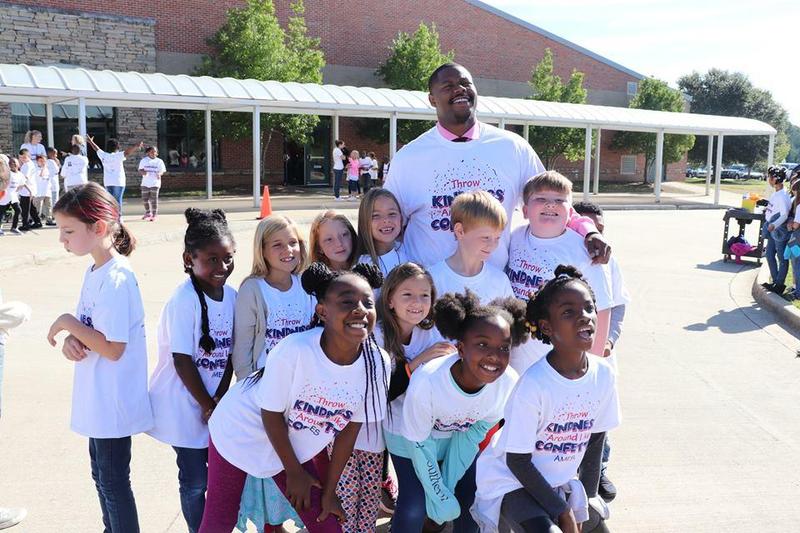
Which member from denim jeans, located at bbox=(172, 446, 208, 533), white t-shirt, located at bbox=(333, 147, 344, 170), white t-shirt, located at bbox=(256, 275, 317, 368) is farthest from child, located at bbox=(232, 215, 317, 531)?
white t-shirt, located at bbox=(333, 147, 344, 170)

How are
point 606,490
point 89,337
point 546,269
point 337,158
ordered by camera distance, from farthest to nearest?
point 337,158, point 606,490, point 546,269, point 89,337

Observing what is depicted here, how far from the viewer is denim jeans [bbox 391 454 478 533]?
3020mm

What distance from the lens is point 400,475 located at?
312 centimetres

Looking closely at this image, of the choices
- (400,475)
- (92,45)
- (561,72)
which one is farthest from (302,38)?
(400,475)

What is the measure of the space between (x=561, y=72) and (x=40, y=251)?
33769 mm

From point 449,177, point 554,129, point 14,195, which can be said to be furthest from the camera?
point 554,129

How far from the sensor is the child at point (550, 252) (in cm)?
348

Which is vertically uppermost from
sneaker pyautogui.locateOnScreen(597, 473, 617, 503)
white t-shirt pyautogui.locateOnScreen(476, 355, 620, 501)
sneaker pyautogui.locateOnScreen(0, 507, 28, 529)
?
white t-shirt pyautogui.locateOnScreen(476, 355, 620, 501)

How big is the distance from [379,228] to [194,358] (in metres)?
1.13

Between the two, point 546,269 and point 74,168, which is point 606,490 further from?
point 74,168

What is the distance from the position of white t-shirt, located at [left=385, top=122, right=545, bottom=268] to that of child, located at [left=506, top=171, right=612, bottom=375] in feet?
0.61

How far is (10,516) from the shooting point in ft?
11.7

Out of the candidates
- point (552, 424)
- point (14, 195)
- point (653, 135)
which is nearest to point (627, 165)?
point (653, 135)

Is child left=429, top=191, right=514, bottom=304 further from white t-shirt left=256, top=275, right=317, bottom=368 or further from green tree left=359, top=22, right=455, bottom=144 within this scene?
green tree left=359, top=22, right=455, bottom=144
